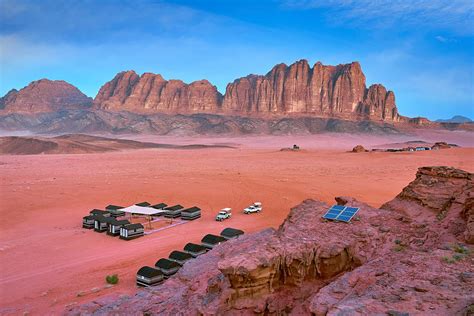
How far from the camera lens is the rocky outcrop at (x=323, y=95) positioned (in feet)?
513

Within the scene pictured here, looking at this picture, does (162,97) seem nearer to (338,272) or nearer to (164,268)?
(164,268)

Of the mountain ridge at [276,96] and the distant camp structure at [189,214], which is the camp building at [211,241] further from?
the mountain ridge at [276,96]

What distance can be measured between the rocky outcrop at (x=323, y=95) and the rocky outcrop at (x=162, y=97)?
22.9 metres

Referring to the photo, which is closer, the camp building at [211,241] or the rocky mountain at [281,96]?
the camp building at [211,241]

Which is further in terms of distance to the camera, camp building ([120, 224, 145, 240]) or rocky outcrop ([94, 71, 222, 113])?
rocky outcrop ([94, 71, 222, 113])

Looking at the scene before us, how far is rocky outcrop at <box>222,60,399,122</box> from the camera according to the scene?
156375 millimetres

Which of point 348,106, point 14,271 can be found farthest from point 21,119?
point 14,271

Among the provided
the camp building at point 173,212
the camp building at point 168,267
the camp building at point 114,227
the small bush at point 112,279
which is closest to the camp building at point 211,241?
the camp building at point 168,267

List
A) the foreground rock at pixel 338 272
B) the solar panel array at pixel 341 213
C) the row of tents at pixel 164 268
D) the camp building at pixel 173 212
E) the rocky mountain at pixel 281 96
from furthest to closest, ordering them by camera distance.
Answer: the rocky mountain at pixel 281 96 → the camp building at pixel 173 212 → the row of tents at pixel 164 268 → the solar panel array at pixel 341 213 → the foreground rock at pixel 338 272

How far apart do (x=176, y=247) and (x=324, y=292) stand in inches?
485

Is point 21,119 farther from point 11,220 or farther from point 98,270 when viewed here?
point 98,270

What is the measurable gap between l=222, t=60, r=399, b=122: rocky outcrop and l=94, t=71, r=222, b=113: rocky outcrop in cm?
2292

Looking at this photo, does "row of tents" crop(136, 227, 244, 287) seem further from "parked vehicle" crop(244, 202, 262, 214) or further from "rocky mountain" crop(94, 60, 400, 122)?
"rocky mountain" crop(94, 60, 400, 122)

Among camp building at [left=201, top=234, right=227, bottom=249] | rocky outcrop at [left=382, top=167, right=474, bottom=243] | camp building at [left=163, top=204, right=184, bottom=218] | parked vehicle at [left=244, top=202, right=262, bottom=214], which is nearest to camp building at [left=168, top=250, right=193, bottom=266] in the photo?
camp building at [left=201, top=234, right=227, bottom=249]
